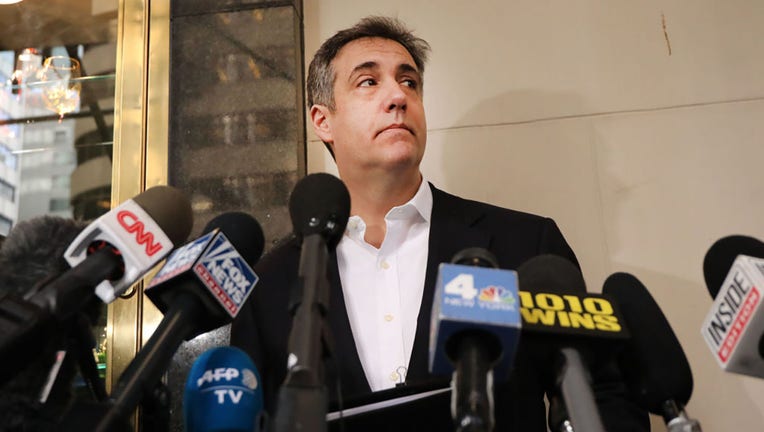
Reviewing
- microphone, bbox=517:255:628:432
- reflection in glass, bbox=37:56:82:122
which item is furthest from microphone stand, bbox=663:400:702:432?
reflection in glass, bbox=37:56:82:122

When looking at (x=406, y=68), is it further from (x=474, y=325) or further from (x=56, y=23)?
(x=474, y=325)

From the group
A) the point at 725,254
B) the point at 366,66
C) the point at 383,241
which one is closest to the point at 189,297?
the point at 725,254

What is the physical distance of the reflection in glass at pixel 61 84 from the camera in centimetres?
229

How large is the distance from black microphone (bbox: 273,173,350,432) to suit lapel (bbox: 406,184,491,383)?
61cm

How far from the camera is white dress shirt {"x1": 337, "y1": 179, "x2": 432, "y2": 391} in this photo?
5.51ft

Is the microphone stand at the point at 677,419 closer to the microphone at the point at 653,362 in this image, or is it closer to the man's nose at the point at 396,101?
the microphone at the point at 653,362

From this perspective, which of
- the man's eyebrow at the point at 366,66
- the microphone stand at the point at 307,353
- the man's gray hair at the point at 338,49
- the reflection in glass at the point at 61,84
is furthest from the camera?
the reflection in glass at the point at 61,84

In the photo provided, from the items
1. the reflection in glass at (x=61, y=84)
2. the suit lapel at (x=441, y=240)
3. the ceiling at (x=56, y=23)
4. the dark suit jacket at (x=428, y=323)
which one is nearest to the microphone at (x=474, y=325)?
the dark suit jacket at (x=428, y=323)

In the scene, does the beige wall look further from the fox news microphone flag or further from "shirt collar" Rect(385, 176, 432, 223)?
the fox news microphone flag

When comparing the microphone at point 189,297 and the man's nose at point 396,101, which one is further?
the man's nose at point 396,101

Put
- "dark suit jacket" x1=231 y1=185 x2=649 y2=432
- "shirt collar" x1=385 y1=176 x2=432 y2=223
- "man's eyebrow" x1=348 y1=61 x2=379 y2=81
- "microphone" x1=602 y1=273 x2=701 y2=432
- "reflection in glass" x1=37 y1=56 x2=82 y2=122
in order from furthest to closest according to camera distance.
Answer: "reflection in glass" x1=37 y1=56 x2=82 y2=122, "man's eyebrow" x1=348 y1=61 x2=379 y2=81, "shirt collar" x1=385 y1=176 x2=432 y2=223, "dark suit jacket" x1=231 y1=185 x2=649 y2=432, "microphone" x1=602 y1=273 x2=701 y2=432

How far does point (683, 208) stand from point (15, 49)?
202 cm

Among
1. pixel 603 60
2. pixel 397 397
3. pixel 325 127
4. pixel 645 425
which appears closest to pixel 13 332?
pixel 397 397

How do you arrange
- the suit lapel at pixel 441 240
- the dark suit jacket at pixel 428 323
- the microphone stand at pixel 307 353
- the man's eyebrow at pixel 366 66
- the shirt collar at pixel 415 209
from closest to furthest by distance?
1. the microphone stand at pixel 307 353
2. the dark suit jacket at pixel 428 323
3. the suit lapel at pixel 441 240
4. the shirt collar at pixel 415 209
5. the man's eyebrow at pixel 366 66
